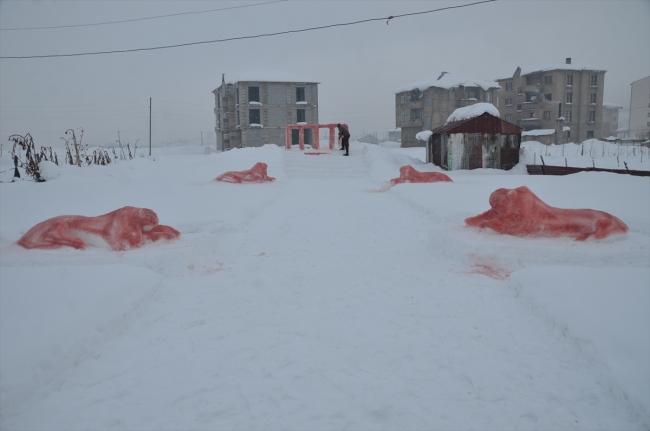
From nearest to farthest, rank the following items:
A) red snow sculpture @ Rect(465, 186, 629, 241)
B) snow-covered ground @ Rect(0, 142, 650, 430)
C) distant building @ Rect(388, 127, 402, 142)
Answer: snow-covered ground @ Rect(0, 142, 650, 430) → red snow sculpture @ Rect(465, 186, 629, 241) → distant building @ Rect(388, 127, 402, 142)

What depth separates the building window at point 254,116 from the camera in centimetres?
4121

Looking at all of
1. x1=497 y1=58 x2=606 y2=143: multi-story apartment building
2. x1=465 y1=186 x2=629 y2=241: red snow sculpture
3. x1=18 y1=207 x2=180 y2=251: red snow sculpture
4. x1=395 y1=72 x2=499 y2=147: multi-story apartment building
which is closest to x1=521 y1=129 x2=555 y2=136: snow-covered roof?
x1=497 y1=58 x2=606 y2=143: multi-story apartment building

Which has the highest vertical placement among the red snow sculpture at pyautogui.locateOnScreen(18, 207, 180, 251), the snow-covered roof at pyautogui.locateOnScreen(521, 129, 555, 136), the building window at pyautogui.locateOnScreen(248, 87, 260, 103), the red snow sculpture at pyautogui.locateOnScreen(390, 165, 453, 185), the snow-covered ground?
A: the building window at pyautogui.locateOnScreen(248, 87, 260, 103)

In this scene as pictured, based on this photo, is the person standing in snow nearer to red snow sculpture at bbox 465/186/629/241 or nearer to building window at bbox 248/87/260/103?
red snow sculpture at bbox 465/186/629/241

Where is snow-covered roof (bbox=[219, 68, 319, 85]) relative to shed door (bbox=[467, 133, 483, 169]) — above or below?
above

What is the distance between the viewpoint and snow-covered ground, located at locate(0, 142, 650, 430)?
2.76m

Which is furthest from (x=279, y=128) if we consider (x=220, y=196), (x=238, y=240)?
(x=238, y=240)

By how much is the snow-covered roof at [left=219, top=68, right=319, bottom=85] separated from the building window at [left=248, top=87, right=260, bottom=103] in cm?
95

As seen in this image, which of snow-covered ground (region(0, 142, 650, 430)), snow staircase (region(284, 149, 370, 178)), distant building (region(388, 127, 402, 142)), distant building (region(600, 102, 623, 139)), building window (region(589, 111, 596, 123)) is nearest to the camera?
snow-covered ground (region(0, 142, 650, 430))

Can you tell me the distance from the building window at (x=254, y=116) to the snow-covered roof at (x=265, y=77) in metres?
2.92

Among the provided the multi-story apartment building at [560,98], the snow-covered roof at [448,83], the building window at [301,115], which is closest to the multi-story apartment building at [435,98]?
the snow-covered roof at [448,83]

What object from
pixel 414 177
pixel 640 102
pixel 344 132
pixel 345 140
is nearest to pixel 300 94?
pixel 344 132

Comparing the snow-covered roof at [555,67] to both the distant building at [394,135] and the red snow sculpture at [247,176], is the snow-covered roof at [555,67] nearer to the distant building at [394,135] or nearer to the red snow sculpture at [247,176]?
the distant building at [394,135]

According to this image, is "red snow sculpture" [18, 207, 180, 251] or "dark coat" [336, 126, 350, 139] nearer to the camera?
"red snow sculpture" [18, 207, 180, 251]
